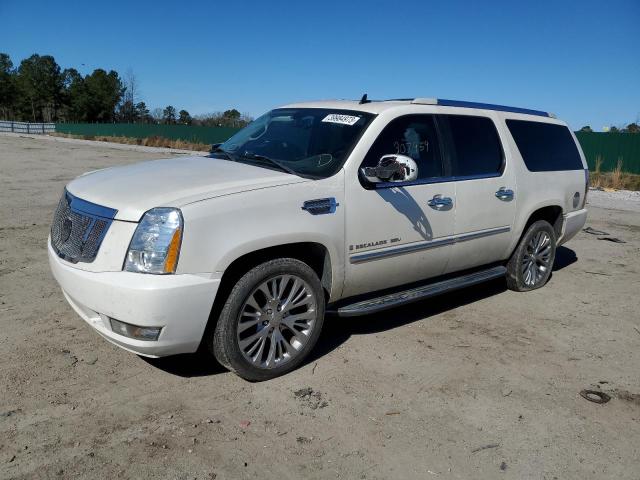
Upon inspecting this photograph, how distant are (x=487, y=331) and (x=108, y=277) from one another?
10.5 feet

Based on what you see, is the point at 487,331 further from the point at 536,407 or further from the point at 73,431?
the point at 73,431

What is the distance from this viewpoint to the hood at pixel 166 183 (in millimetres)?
3365

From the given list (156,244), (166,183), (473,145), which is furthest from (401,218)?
(156,244)

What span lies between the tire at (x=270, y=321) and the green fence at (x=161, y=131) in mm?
32879

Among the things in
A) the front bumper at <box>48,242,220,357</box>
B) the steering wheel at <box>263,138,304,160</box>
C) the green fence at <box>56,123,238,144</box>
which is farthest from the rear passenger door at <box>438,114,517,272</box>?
the green fence at <box>56,123,238,144</box>

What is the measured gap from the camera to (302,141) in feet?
14.8

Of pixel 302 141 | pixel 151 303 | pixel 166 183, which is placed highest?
pixel 302 141

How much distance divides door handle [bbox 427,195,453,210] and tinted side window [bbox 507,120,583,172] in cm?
139

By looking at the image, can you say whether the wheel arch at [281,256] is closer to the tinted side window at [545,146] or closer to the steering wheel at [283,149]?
the steering wheel at [283,149]

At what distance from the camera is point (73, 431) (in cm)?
307

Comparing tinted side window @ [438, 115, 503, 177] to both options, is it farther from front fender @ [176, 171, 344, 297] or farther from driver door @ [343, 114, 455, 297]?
front fender @ [176, 171, 344, 297]

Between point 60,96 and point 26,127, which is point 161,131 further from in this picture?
point 60,96

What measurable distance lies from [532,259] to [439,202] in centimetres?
196

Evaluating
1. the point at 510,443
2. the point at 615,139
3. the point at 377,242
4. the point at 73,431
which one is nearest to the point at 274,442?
the point at 73,431
